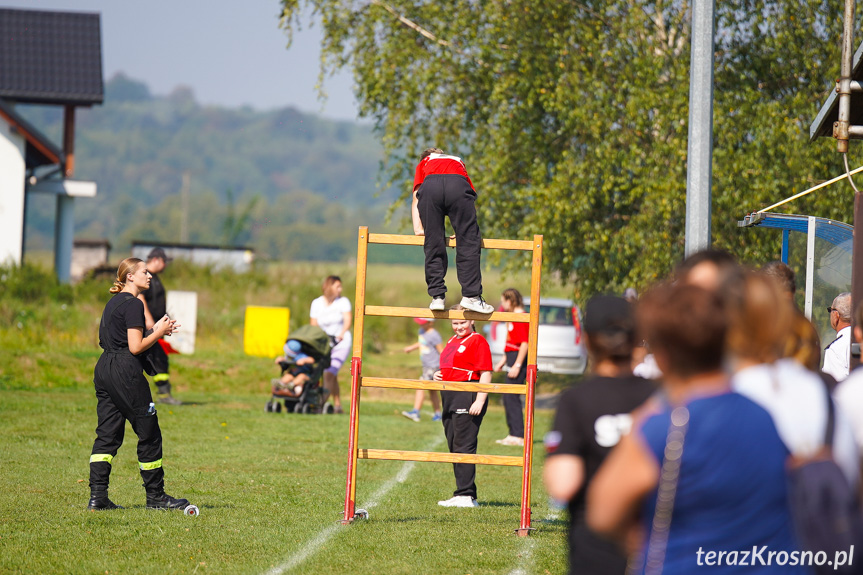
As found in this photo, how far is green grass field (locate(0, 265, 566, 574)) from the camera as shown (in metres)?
6.65

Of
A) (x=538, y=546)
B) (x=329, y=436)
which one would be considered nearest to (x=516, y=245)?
(x=538, y=546)

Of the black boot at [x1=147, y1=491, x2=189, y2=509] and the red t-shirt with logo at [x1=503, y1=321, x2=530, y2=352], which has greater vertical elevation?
the red t-shirt with logo at [x1=503, y1=321, x2=530, y2=352]

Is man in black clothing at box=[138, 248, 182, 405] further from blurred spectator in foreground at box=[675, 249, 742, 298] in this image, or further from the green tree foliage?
blurred spectator in foreground at box=[675, 249, 742, 298]

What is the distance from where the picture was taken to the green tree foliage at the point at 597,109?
18.0 metres

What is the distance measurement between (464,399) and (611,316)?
16.9 feet

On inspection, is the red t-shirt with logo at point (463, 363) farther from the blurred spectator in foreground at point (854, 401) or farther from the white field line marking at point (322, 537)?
the blurred spectator in foreground at point (854, 401)

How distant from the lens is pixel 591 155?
19.5 metres

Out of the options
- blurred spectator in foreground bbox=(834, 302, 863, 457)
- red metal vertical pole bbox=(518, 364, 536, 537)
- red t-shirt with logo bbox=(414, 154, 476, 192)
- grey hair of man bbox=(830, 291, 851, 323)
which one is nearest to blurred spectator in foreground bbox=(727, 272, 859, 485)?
blurred spectator in foreground bbox=(834, 302, 863, 457)

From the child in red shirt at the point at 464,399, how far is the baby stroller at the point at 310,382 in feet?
23.4

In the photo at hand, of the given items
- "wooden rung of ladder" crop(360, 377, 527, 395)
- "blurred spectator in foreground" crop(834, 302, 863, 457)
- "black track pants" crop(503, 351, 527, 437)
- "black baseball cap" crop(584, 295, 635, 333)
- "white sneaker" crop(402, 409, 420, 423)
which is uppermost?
"black baseball cap" crop(584, 295, 635, 333)

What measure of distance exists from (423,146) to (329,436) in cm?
1034

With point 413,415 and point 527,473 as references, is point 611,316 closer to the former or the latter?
point 527,473

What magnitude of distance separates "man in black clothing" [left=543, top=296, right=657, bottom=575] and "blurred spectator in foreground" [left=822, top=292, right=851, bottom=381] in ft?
10.6

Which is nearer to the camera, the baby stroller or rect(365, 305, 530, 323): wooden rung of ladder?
rect(365, 305, 530, 323): wooden rung of ladder
